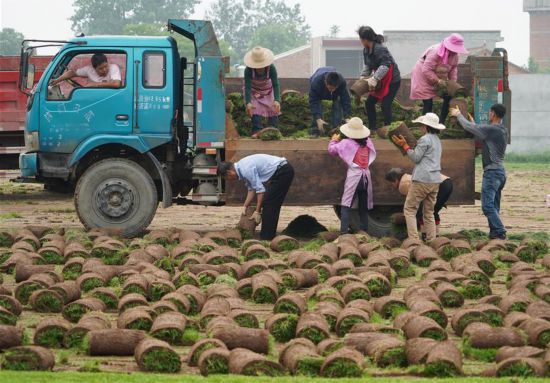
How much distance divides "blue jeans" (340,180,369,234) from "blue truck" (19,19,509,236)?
0.31 meters

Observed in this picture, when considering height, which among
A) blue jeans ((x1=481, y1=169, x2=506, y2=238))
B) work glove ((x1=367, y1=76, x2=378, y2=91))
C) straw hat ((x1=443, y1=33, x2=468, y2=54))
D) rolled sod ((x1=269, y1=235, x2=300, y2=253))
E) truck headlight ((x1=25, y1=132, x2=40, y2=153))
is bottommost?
rolled sod ((x1=269, y1=235, x2=300, y2=253))

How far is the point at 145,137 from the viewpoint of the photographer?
15.6 m

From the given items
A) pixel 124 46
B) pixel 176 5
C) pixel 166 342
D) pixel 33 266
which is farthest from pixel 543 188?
pixel 176 5

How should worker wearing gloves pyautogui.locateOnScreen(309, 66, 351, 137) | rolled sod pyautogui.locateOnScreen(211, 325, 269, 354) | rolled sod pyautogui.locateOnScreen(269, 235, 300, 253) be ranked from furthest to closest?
worker wearing gloves pyautogui.locateOnScreen(309, 66, 351, 137) < rolled sod pyautogui.locateOnScreen(269, 235, 300, 253) < rolled sod pyautogui.locateOnScreen(211, 325, 269, 354)

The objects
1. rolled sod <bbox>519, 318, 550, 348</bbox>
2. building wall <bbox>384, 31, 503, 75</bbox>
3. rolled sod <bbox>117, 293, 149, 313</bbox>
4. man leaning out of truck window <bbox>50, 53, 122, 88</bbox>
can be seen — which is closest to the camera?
rolled sod <bbox>519, 318, 550, 348</bbox>

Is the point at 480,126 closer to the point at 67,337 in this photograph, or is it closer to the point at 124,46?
the point at 124,46

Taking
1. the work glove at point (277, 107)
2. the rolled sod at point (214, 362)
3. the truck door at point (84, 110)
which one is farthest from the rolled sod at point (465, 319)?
the truck door at point (84, 110)

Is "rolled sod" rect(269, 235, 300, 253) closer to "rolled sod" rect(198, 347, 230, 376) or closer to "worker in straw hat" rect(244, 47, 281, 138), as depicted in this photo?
"worker in straw hat" rect(244, 47, 281, 138)

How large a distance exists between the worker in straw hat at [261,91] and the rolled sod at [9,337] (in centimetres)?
718

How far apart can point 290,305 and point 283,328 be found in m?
0.70

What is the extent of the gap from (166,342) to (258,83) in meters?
7.27

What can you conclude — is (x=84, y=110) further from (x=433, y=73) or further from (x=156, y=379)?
(x=156, y=379)

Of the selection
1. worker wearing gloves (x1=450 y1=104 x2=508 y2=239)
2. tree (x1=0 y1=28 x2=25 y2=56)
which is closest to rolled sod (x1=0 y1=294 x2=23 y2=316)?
worker wearing gloves (x1=450 y1=104 x2=508 y2=239)

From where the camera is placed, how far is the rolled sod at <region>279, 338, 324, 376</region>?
328 inches
